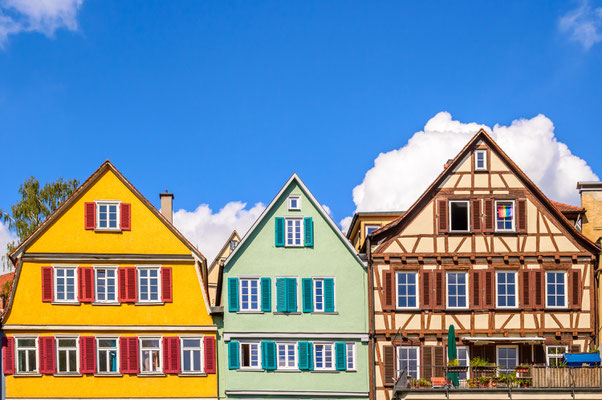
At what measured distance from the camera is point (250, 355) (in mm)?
45531

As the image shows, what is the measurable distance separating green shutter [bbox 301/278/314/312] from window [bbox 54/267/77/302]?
960 cm

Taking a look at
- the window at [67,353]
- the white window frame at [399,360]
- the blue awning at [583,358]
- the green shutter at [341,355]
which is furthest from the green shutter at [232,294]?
the blue awning at [583,358]

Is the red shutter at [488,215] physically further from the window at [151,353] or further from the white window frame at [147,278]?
the window at [151,353]

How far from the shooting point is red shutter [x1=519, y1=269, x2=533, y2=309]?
45.4 m

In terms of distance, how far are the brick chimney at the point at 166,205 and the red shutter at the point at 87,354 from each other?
283 inches

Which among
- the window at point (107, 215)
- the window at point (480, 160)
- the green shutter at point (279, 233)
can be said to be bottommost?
the green shutter at point (279, 233)

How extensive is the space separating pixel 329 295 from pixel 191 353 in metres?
6.28

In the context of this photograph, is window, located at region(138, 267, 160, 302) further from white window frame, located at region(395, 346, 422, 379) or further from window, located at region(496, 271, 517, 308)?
window, located at region(496, 271, 517, 308)

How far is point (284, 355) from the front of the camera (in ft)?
150

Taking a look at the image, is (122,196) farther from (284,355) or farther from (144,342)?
(284,355)

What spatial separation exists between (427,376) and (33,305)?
656 inches

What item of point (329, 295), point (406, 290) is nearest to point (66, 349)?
point (329, 295)

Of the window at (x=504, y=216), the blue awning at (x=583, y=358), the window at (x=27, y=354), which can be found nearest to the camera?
the blue awning at (x=583, y=358)

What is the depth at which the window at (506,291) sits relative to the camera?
45.7 metres
